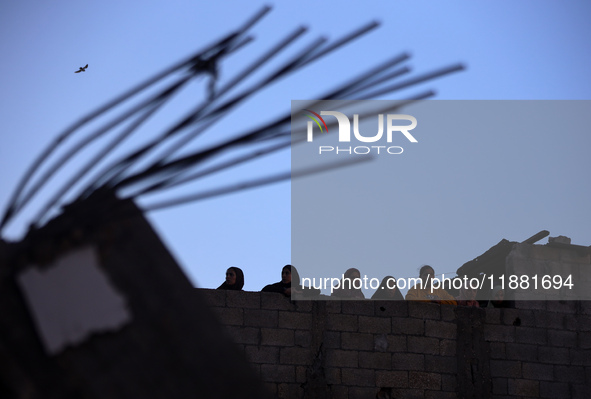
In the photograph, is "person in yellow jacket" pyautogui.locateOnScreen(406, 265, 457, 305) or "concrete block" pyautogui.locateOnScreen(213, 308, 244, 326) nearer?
"concrete block" pyautogui.locateOnScreen(213, 308, 244, 326)

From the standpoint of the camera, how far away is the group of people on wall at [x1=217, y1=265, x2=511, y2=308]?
7.14m

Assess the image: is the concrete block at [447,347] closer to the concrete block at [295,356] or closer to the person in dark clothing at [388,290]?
the person in dark clothing at [388,290]

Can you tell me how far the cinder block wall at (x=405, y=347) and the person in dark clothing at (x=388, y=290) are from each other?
0.11m

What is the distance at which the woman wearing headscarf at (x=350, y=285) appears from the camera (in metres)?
7.30

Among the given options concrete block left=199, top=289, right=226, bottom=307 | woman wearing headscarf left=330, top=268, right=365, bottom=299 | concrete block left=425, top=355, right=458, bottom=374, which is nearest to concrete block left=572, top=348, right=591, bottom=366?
concrete block left=425, top=355, right=458, bottom=374

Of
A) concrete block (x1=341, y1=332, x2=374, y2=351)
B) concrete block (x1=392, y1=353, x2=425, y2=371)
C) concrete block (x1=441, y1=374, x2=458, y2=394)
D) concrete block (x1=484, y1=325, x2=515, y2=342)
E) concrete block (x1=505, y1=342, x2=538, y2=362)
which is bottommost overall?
concrete block (x1=441, y1=374, x2=458, y2=394)

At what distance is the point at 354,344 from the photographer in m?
7.20

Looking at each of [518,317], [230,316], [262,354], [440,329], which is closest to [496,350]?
[518,317]

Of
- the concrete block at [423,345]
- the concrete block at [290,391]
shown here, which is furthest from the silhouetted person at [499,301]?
the concrete block at [290,391]

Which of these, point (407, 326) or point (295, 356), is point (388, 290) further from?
point (295, 356)

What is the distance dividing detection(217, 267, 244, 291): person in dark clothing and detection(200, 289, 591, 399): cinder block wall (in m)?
0.16

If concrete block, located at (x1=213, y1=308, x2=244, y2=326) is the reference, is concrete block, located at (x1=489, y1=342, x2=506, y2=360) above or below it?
below

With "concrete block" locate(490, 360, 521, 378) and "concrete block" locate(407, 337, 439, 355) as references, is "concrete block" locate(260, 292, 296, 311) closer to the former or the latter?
"concrete block" locate(407, 337, 439, 355)

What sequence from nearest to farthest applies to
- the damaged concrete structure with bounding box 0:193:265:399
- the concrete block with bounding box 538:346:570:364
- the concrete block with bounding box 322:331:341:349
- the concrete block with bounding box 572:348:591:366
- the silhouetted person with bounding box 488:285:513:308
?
the damaged concrete structure with bounding box 0:193:265:399 < the concrete block with bounding box 322:331:341:349 < the concrete block with bounding box 538:346:570:364 < the concrete block with bounding box 572:348:591:366 < the silhouetted person with bounding box 488:285:513:308
